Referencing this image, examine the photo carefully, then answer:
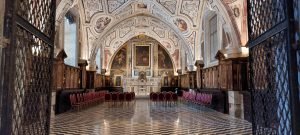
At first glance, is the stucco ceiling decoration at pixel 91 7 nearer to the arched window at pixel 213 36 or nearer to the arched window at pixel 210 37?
the arched window at pixel 210 37

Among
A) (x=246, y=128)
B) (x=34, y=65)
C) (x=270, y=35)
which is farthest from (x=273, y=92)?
(x=246, y=128)

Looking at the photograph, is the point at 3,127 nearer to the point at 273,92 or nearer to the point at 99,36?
the point at 273,92

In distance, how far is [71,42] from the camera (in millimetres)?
15383

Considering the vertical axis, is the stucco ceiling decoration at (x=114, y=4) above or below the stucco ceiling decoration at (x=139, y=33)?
above

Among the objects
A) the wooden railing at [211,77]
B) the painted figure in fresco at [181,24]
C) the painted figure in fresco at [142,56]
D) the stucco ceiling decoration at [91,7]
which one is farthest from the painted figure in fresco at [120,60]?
the wooden railing at [211,77]

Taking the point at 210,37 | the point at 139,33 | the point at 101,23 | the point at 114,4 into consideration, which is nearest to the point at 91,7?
the point at 114,4

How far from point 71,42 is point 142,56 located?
13902mm

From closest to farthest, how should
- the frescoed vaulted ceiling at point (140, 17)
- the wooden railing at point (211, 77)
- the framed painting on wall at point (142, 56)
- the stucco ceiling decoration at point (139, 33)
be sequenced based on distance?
the wooden railing at point (211, 77) < the frescoed vaulted ceiling at point (140, 17) < the stucco ceiling decoration at point (139, 33) < the framed painting on wall at point (142, 56)

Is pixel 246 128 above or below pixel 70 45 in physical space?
below

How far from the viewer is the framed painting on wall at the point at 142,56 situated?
1129 inches

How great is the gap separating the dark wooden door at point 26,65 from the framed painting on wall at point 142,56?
80.9 feet

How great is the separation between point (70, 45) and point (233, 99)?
9.91 metres

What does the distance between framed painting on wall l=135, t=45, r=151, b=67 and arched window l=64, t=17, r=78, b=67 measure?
1325cm

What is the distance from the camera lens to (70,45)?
50.5 ft
